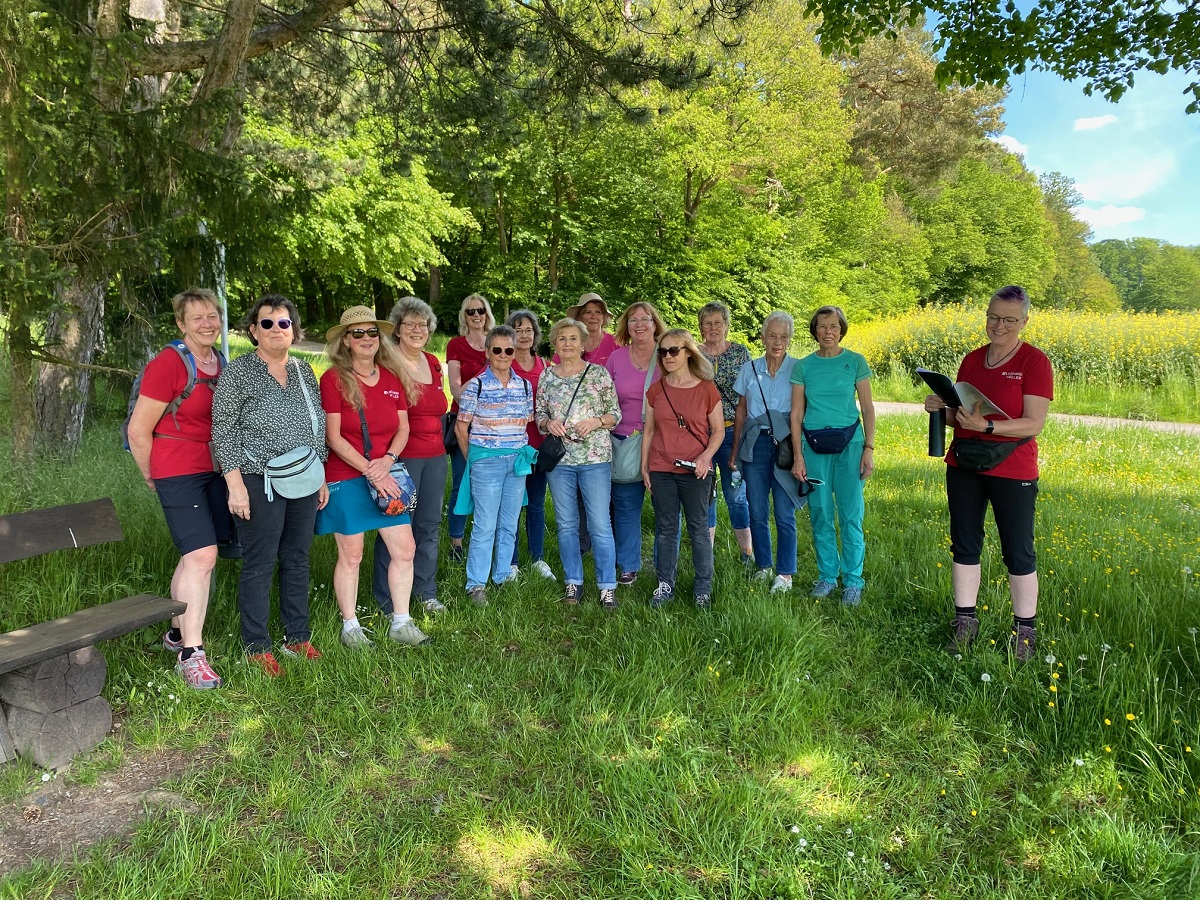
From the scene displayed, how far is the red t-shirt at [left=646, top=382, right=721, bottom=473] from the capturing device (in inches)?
184

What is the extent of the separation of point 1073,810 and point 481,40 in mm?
7026

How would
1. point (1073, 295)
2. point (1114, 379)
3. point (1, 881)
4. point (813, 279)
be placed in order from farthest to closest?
1. point (1073, 295)
2. point (813, 279)
3. point (1114, 379)
4. point (1, 881)

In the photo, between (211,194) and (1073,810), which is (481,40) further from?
(1073,810)

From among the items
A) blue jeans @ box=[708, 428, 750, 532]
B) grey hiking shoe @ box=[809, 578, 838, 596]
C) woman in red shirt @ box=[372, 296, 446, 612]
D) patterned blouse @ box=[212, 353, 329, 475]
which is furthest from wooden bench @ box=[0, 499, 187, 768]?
grey hiking shoe @ box=[809, 578, 838, 596]

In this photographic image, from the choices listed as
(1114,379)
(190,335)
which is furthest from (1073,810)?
(1114,379)

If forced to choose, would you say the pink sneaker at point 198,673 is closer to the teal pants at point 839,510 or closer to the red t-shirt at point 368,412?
the red t-shirt at point 368,412

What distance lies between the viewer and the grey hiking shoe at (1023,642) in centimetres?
373

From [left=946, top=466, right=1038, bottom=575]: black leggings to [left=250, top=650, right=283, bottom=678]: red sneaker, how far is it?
361cm

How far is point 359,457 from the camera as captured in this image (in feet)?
13.4

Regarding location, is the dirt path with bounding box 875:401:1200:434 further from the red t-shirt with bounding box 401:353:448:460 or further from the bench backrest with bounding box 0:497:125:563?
the bench backrest with bounding box 0:497:125:563

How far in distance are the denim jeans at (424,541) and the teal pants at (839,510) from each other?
2458 millimetres

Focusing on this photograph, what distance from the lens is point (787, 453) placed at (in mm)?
4883

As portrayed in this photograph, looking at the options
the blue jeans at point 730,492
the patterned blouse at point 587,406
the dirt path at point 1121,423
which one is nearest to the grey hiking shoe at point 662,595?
the blue jeans at point 730,492

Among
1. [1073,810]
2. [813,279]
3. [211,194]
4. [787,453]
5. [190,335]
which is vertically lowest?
[1073,810]
